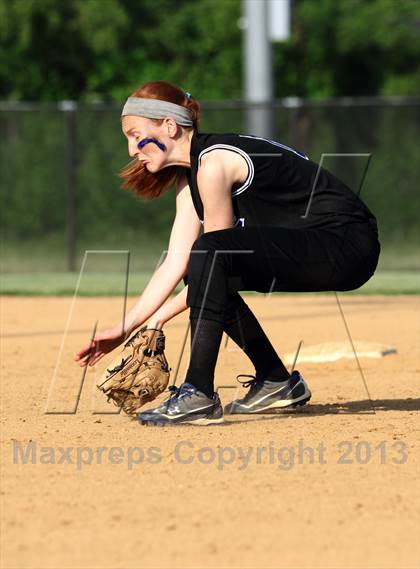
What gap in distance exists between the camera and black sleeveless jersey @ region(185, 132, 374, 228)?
17.2 feet

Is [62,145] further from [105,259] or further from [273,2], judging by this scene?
[273,2]

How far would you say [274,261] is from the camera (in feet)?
17.1

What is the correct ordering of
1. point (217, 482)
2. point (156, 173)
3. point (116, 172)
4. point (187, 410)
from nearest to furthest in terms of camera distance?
point (217, 482)
point (187, 410)
point (156, 173)
point (116, 172)

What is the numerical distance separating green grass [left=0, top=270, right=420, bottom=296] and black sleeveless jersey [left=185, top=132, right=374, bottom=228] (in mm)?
6681

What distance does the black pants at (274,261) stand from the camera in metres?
5.17

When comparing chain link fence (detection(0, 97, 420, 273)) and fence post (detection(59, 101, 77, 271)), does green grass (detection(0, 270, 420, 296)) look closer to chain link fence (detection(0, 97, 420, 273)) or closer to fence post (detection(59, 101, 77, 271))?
Answer: fence post (detection(59, 101, 77, 271))

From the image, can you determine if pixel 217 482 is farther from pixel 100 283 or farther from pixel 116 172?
pixel 116 172

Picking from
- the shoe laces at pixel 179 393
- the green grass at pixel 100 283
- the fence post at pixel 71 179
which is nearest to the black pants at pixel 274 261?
the shoe laces at pixel 179 393

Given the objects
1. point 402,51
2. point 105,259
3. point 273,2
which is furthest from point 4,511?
point 402,51

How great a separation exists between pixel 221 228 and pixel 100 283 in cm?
847

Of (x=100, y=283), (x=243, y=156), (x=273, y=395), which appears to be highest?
(x=243, y=156)

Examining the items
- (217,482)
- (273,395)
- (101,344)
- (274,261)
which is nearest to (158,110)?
(274,261)

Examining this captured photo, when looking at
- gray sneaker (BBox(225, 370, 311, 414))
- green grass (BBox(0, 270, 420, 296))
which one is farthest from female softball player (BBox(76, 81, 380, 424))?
green grass (BBox(0, 270, 420, 296))

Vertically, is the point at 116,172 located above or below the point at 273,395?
below
